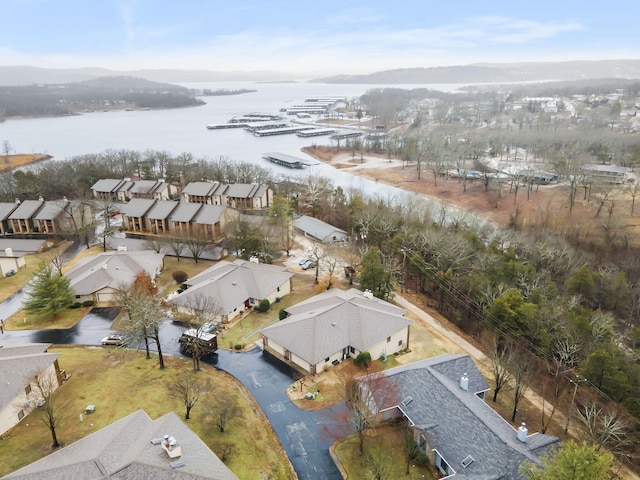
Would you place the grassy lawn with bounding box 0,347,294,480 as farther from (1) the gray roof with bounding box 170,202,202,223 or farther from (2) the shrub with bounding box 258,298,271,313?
(1) the gray roof with bounding box 170,202,202,223

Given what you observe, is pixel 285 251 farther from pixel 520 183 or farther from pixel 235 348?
pixel 520 183

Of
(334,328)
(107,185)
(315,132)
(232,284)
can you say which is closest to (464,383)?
(334,328)

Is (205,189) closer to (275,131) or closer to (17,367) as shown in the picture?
(17,367)

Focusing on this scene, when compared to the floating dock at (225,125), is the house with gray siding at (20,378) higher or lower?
lower

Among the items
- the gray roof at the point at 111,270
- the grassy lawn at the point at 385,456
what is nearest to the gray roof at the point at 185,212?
the gray roof at the point at 111,270

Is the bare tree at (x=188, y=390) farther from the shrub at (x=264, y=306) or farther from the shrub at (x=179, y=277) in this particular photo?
the shrub at (x=179, y=277)

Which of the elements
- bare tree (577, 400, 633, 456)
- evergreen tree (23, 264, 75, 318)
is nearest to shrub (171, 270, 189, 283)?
evergreen tree (23, 264, 75, 318)
